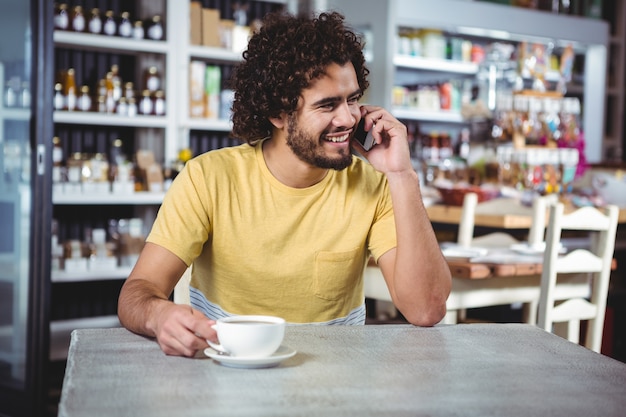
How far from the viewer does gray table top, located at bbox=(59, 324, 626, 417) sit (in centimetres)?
99

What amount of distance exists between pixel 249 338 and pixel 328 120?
2.42 ft

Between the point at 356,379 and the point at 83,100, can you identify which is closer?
the point at 356,379

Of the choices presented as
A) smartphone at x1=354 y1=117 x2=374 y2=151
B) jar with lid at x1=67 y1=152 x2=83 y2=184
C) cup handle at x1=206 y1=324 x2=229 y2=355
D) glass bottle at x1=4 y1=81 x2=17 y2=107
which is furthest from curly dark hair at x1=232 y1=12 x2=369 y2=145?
jar with lid at x1=67 y1=152 x2=83 y2=184

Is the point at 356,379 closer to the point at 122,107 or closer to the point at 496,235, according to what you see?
the point at 496,235

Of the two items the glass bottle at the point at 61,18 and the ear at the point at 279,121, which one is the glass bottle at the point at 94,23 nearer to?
the glass bottle at the point at 61,18

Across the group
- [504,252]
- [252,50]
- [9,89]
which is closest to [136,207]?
[9,89]

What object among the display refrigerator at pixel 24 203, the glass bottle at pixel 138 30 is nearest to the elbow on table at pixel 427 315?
the display refrigerator at pixel 24 203

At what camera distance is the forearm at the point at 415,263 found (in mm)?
1704

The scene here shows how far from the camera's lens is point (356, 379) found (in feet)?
3.66

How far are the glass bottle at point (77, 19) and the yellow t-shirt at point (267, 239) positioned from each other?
2536 millimetres

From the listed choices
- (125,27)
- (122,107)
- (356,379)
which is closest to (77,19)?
(125,27)

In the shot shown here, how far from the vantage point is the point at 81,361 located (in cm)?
117

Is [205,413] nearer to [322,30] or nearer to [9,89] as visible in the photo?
[322,30]

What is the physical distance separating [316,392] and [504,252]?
2.28 metres
